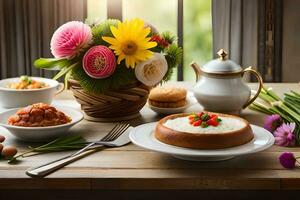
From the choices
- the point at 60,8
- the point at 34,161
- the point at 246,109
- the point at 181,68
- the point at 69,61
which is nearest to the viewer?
the point at 34,161

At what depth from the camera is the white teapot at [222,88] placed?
1727mm

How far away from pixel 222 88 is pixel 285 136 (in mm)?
302

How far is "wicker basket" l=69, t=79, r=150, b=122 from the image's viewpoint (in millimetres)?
1720

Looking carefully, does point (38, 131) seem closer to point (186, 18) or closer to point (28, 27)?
point (28, 27)

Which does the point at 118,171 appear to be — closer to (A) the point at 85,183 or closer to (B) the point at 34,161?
(A) the point at 85,183

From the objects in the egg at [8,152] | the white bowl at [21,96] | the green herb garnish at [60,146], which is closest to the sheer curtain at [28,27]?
the white bowl at [21,96]

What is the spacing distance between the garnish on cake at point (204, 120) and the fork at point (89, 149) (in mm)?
197

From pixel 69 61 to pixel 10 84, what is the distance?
0.30 m

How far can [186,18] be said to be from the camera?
14.4 feet

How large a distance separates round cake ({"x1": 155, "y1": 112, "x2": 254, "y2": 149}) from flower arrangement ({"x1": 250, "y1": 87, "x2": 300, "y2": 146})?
120 millimetres

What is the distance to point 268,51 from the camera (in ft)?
13.8

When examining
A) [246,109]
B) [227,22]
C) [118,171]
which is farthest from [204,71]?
[227,22]

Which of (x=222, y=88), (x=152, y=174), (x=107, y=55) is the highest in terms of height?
(x=107, y=55)

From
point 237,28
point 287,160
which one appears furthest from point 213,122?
point 237,28
